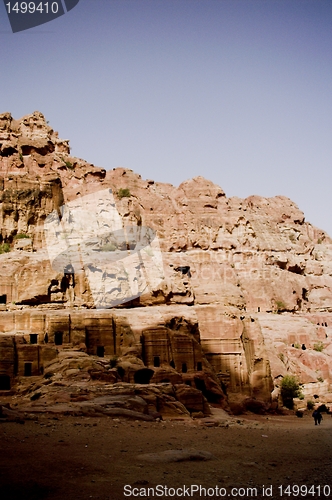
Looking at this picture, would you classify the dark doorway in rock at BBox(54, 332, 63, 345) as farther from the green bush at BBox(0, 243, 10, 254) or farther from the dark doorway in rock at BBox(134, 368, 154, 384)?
the green bush at BBox(0, 243, 10, 254)

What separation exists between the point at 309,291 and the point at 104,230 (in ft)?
162

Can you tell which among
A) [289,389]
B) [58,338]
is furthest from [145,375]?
[289,389]

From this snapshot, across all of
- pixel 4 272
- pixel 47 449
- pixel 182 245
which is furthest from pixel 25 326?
pixel 182 245

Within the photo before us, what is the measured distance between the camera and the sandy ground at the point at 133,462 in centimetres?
1672

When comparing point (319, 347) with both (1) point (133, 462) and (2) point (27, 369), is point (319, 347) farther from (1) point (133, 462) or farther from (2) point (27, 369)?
(1) point (133, 462)

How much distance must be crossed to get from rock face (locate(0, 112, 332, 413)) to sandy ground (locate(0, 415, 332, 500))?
13.7 m

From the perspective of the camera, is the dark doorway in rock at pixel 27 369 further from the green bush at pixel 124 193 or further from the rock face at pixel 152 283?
the green bush at pixel 124 193

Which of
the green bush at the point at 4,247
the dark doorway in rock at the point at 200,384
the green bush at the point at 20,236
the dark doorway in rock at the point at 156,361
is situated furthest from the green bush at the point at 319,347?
the green bush at the point at 4,247

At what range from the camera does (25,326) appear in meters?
53.3

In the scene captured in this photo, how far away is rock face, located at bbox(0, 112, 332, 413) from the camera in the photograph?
53156 mm

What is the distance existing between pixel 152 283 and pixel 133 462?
4810 cm

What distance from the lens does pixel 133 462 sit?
67.3 ft

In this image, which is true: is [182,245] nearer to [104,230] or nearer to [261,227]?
[261,227]

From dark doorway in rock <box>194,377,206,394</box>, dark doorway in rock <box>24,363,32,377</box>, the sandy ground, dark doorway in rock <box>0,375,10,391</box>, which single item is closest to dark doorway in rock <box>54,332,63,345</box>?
dark doorway in rock <box>24,363,32,377</box>
